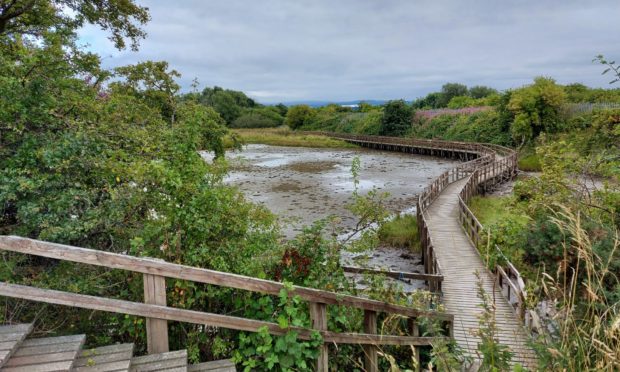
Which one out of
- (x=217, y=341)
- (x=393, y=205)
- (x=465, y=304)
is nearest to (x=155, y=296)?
(x=217, y=341)

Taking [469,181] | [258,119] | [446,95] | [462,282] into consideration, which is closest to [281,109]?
[258,119]

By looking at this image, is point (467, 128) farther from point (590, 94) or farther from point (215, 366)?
point (215, 366)

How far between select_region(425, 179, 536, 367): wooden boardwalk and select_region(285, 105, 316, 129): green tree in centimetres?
6848

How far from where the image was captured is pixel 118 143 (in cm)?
493

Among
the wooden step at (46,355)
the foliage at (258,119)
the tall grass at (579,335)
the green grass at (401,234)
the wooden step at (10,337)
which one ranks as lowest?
Answer: the green grass at (401,234)

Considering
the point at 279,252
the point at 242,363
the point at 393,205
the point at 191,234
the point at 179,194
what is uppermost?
the point at 179,194

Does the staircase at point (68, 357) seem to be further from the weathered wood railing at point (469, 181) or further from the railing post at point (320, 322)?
the weathered wood railing at point (469, 181)

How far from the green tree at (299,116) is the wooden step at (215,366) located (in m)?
81.0

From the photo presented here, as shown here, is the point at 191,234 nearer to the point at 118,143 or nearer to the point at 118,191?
the point at 118,191

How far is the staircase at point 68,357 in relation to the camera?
271 centimetres

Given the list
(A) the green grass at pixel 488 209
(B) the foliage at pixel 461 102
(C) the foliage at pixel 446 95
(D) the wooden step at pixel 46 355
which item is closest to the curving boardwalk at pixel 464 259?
(A) the green grass at pixel 488 209

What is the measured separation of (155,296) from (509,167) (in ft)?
92.0

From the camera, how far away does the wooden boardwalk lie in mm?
7023

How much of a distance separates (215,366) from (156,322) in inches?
24.9
